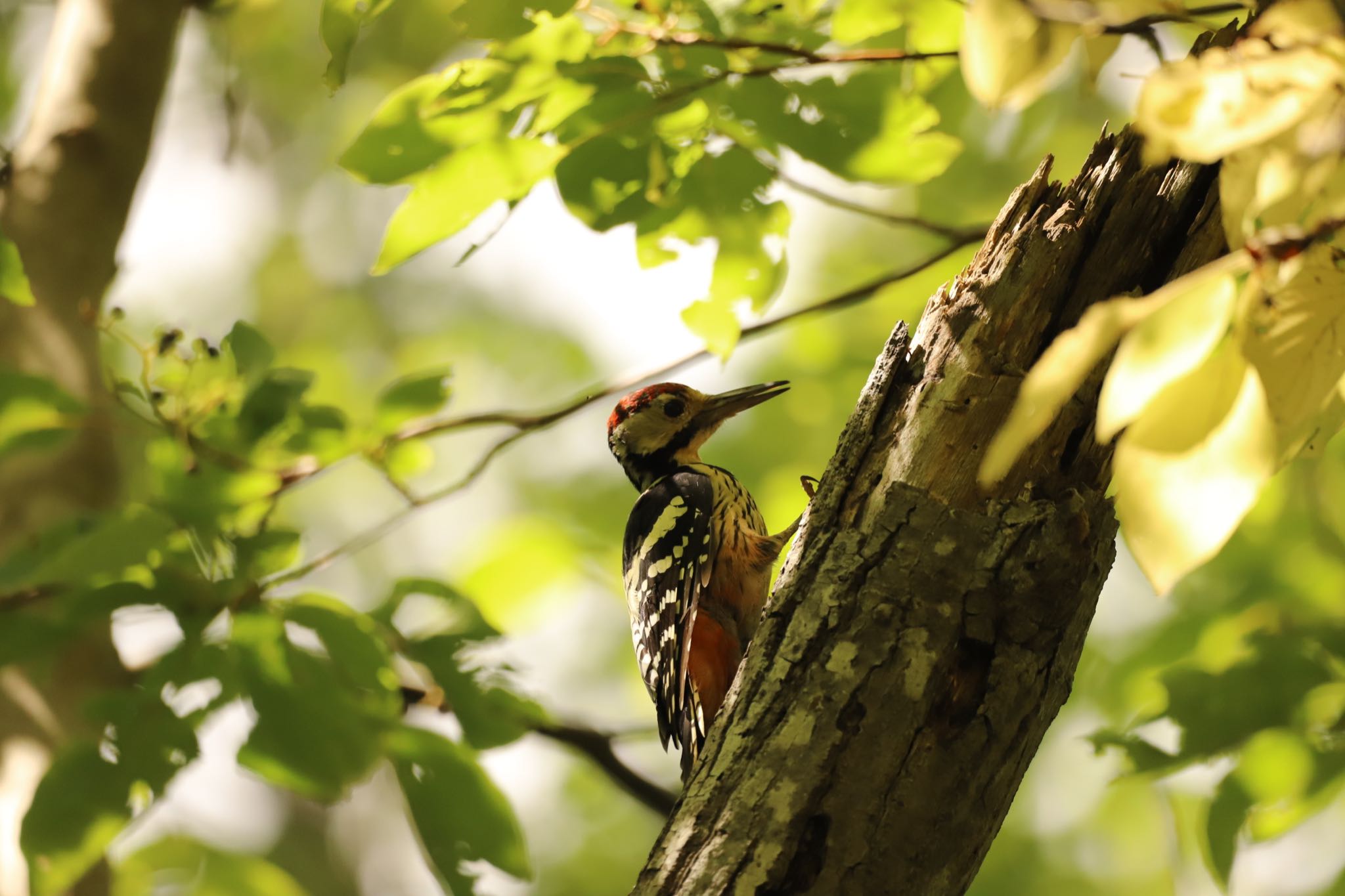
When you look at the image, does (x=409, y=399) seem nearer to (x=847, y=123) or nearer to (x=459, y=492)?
(x=459, y=492)

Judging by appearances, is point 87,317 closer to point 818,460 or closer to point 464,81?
point 464,81

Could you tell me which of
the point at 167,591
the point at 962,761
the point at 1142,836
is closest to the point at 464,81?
the point at 167,591

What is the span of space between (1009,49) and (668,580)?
95.6 inches

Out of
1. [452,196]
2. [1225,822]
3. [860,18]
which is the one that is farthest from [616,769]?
[860,18]

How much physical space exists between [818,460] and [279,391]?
142 inches

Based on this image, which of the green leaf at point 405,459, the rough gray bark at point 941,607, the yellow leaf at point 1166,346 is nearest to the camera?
the yellow leaf at point 1166,346

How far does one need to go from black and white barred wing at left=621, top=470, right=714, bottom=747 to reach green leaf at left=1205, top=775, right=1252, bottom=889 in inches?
50.2

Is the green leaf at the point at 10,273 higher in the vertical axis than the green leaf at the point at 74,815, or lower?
higher

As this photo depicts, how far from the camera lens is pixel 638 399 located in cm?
436

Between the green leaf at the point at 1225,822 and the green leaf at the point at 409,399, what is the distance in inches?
71.7

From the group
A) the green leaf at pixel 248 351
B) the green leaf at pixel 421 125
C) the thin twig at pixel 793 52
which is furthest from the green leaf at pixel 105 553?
the thin twig at pixel 793 52

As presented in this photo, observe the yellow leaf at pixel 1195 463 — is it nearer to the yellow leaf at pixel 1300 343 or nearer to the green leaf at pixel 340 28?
the yellow leaf at pixel 1300 343

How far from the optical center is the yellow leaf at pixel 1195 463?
87 centimetres

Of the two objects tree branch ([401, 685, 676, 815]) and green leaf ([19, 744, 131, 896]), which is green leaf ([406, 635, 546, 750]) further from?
tree branch ([401, 685, 676, 815])
